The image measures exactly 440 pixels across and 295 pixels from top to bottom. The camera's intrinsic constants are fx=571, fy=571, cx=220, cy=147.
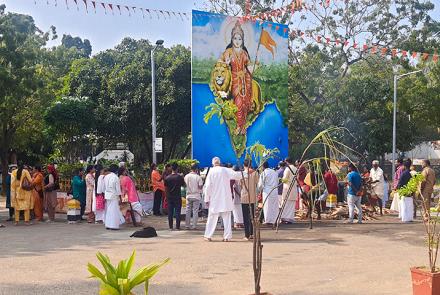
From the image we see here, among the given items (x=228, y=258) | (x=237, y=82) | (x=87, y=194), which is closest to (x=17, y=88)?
(x=87, y=194)

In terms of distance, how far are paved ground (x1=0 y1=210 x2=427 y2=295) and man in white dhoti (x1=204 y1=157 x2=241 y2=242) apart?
14.9 inches

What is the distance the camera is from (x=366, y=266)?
886 cm

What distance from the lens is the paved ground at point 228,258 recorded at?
24.8ft

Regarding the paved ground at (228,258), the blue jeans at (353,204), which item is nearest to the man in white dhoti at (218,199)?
the paved ground at (228,258)

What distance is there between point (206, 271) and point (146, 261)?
132 centimetres

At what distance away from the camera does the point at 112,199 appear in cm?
1376

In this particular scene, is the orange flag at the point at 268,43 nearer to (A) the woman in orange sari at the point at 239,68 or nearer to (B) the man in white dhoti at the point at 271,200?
(A) the woman in orange sari at the point at 239,68

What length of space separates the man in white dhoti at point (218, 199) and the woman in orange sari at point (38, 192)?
5853mm

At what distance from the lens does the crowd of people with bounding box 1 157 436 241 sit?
12000 millimetres

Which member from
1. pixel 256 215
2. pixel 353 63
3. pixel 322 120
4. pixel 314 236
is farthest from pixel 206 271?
pixel 353 63

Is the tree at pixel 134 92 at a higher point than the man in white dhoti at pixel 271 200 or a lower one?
higher

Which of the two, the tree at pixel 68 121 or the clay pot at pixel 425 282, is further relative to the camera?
the tree at pixel 68 121

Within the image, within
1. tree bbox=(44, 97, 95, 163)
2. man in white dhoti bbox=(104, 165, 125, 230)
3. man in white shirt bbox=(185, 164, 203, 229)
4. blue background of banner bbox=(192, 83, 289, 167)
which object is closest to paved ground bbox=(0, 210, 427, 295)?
man in white dhoti bbox=(104, 165, 125, 230)

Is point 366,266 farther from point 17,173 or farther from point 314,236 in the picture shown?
point 17,173
